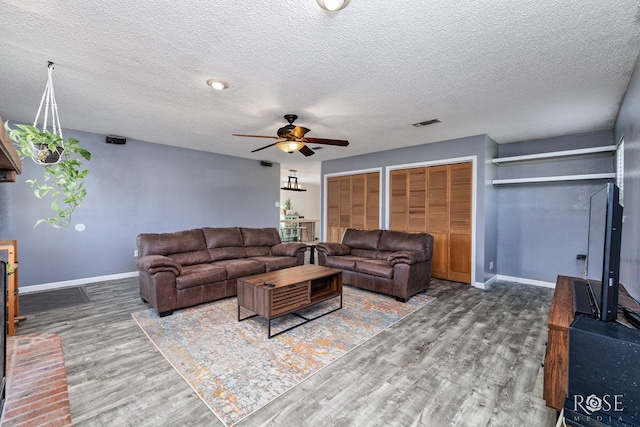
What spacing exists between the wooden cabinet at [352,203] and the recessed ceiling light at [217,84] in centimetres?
386

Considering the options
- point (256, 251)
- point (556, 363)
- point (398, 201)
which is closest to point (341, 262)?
point (256, 251)

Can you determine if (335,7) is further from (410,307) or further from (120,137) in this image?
(120,137)

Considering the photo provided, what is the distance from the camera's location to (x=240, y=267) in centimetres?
404

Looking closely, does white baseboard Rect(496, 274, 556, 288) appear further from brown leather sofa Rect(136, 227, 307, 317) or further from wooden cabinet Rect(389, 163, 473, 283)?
brown leather sofa Rect(136, 227, 307, 317)

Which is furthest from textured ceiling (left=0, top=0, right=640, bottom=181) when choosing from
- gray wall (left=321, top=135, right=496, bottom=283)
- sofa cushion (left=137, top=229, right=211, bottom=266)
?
sofa cushion (left=137, top=229, right=211, bottom=266)

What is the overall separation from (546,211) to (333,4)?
4.96 m

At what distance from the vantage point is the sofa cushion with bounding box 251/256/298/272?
173 inches

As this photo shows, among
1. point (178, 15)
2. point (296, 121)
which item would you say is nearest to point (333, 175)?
point (296, 121)

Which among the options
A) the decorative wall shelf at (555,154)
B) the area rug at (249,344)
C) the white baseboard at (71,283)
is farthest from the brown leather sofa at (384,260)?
the white baseboard at (71,283)

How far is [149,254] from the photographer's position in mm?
3852

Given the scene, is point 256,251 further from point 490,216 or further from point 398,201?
point 490,216

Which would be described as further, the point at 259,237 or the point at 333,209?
the point at 333,209

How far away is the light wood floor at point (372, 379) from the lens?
1.72 m

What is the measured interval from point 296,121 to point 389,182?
2.58 meters
